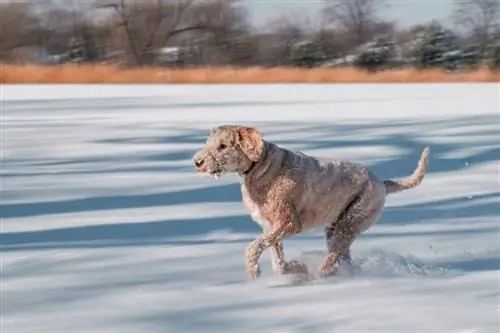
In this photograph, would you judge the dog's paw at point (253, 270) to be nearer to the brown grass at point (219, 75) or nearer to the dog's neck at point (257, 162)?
the dog's neck at point (257, 162)

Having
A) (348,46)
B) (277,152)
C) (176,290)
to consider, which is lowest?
(176,290)

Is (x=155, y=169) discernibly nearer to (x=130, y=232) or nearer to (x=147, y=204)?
(x=147, y=204)

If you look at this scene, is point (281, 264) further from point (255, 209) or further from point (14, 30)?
point (14, 30)

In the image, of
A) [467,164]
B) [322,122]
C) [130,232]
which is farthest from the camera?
[322,122]

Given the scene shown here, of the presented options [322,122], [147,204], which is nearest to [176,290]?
[147,204]

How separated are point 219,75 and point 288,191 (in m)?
16.6

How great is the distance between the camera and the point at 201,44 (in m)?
20.7

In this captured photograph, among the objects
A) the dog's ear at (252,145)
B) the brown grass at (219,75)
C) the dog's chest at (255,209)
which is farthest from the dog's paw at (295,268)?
the brown grass at (219,75)

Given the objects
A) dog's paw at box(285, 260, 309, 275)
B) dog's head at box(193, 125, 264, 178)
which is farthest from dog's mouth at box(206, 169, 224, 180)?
dog's paw at box(285, 260, 309, 275)

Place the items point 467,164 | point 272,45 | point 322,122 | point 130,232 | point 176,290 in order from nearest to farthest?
point 176,290 < point 130,232 < point 467,164 < point 322,122 < point 272,45

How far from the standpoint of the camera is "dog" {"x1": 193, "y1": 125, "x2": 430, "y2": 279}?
402cm

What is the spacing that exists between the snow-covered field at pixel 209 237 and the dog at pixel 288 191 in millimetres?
165

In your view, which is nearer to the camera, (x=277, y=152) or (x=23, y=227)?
(x=277, y=152)

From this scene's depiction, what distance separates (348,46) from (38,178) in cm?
1197
